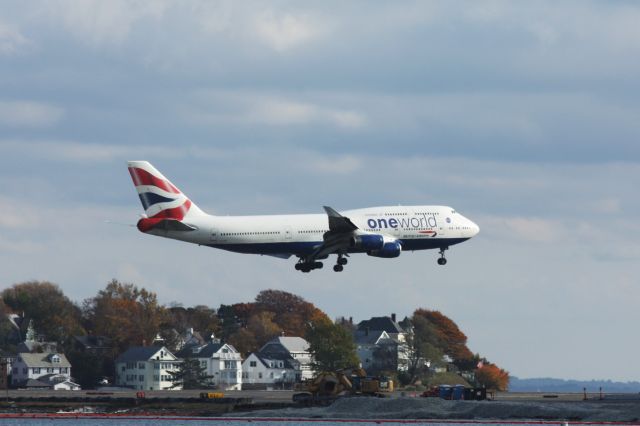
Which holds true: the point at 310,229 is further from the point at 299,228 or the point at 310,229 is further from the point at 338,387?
the point at 338,387

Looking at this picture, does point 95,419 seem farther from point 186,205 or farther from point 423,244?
point 423,244

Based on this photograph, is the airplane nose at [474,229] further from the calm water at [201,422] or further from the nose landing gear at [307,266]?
the calm water at [201,422]

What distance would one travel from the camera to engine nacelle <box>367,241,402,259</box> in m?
144

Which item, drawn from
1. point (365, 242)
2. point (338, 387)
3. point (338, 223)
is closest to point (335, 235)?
point (338, 223)

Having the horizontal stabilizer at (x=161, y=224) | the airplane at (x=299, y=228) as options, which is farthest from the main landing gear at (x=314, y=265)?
the horizontal stabilizer at (x=161, y=224)

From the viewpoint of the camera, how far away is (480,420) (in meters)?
124

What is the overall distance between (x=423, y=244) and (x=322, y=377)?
612 inches

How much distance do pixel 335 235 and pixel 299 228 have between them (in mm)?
3269

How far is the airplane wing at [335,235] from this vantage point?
14112 centimetres

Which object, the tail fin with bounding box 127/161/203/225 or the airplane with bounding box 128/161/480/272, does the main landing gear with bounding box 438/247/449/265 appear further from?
the tail fin with bounding box 127/161/203/225

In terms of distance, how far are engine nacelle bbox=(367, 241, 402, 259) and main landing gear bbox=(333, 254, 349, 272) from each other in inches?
105

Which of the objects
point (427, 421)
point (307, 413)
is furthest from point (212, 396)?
point (427, 421)

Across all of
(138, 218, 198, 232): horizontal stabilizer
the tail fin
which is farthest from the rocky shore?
the tail fin

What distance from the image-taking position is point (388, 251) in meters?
144
